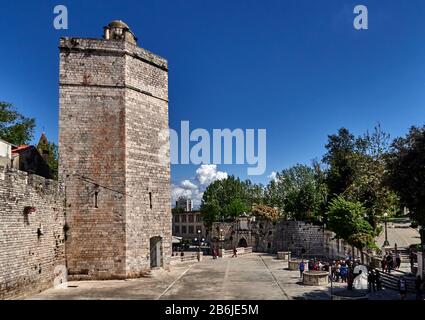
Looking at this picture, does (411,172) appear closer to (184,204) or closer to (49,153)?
(49,153)

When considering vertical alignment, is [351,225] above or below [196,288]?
above

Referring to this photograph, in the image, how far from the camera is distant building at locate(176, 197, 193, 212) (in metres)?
85.7

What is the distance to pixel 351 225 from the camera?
21.7 metres

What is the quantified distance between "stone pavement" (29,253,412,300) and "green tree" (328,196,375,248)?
3.18m

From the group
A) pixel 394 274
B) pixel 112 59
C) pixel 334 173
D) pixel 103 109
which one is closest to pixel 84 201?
pixel 103 109

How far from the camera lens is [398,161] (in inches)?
625

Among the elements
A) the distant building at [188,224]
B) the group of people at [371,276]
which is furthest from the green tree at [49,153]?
the distant building at [188,224]

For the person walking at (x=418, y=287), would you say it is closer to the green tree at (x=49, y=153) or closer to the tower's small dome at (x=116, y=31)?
the tower's small dome at (x=116, y=31)

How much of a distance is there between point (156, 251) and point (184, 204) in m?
69.3

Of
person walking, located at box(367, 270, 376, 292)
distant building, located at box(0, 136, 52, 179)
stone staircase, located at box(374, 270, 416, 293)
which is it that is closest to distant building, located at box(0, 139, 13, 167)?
distant building, located at box(0, 136, 52, 179)

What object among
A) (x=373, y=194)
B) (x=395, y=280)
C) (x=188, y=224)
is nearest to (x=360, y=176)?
(x=373, y=194)

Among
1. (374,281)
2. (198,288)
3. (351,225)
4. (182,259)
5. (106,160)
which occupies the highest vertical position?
(106,160)
